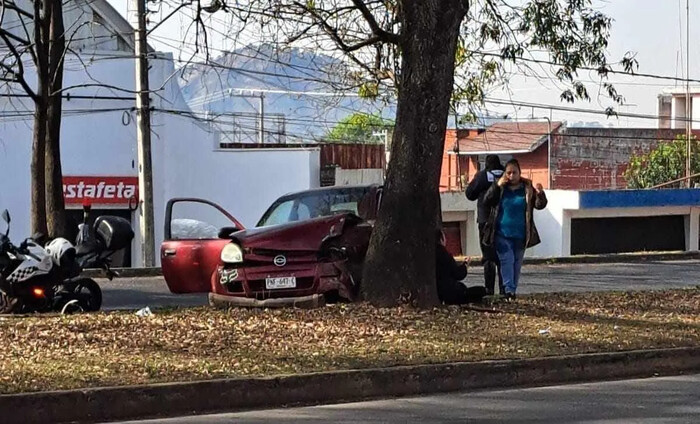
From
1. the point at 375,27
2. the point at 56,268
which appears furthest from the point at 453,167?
the point at 56,268

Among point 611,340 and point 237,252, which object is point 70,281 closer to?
point 237,252

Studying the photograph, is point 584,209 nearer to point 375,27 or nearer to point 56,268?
point 375,27

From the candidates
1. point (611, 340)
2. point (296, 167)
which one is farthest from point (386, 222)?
point (296, 167)

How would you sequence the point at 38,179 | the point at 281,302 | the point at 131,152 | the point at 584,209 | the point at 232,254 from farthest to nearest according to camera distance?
1. the point at 584,209
2. the point at 131,152
3. the point at 38,179
4. the point at 232,254
5. the point at 281,302

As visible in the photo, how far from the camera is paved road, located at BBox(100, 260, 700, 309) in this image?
1503 cm

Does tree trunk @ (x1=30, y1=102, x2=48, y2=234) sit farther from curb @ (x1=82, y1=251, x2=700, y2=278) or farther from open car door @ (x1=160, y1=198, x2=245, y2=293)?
open car door @ (x1=160, y1=198, x2=245, y2=293)

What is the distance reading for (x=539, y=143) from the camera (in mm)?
49781

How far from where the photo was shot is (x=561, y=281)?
1833cm

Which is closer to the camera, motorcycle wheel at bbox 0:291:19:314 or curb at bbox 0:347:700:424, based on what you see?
curb at bbox 0:347:700:424

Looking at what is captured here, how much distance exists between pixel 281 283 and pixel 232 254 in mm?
560

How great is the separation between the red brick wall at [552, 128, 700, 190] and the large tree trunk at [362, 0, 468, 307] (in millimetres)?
39607

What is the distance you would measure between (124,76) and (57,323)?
20367mm

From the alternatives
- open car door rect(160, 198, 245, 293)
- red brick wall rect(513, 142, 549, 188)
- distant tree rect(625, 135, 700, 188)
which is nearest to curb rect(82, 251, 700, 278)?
open car door rect(160, 198, 245, 293)

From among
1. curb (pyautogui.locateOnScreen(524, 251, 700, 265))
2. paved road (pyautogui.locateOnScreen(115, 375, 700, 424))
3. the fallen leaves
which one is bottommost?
curb (pyautogui.locateOnScreen(524, 251, 700, 265))
